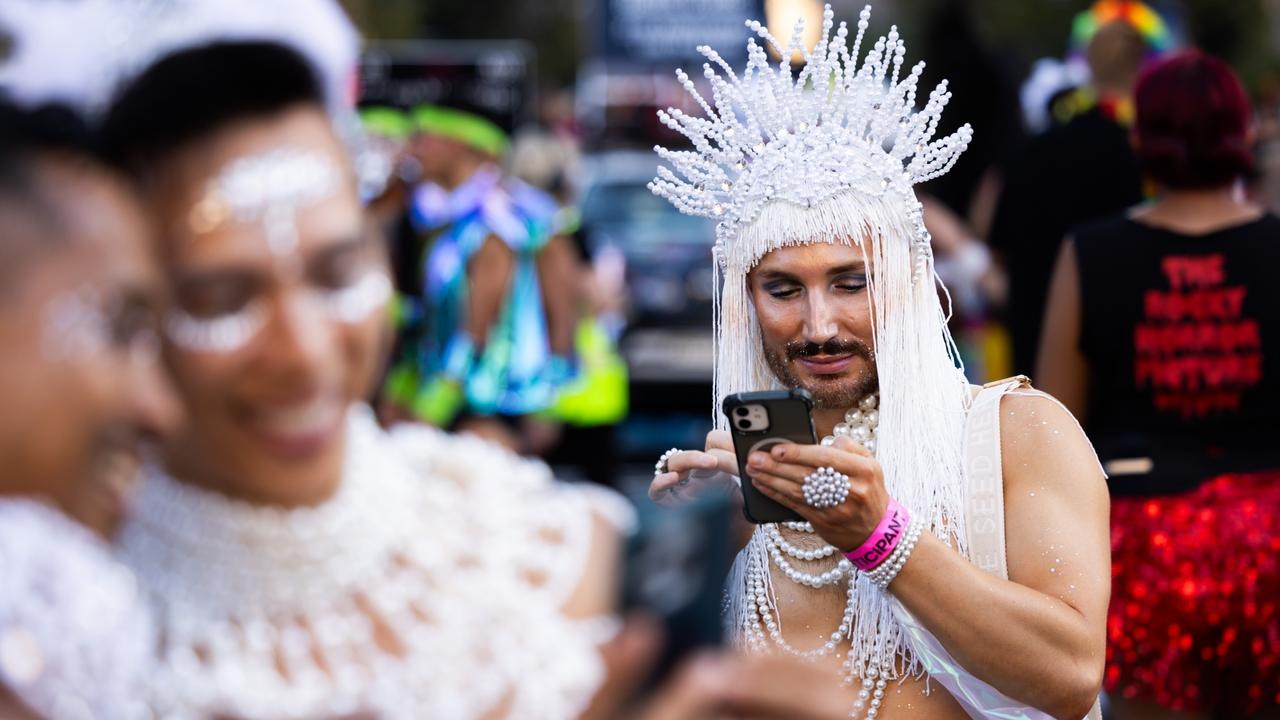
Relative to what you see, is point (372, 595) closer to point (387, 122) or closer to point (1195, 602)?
point (1195, 602)

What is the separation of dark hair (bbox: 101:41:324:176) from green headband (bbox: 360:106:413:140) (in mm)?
6790

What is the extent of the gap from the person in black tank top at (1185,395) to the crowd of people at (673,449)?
1 cm

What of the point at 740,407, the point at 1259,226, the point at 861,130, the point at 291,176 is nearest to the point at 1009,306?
the point at 1259,226

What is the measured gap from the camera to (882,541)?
2.37 m

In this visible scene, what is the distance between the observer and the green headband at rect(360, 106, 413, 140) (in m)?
8.36

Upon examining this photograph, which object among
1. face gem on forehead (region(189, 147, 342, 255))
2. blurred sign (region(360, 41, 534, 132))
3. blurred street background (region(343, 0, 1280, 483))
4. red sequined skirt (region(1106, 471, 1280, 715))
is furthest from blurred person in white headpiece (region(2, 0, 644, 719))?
blurred sign (region(360, 41, 534, 132))

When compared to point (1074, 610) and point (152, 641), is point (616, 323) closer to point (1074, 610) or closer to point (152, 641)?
point (1074, 610)

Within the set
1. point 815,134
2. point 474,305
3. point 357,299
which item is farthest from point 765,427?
point 474,305

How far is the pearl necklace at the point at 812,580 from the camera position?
2.64 meters

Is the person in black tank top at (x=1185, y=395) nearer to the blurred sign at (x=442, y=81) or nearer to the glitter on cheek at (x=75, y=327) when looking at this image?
the glitter on cheek at (x=75, y=327)

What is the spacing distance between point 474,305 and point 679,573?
17.0 ft

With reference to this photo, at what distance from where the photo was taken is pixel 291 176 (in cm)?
135

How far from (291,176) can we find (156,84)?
134mm

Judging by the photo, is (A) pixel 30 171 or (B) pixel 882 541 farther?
(B) pixel 882 541
